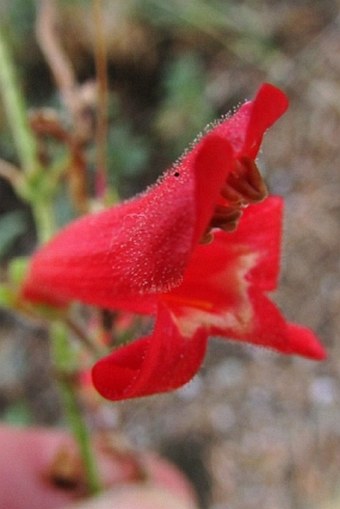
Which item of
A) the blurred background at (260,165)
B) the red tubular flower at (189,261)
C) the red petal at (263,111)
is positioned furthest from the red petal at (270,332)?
the blurred background at (260,165)

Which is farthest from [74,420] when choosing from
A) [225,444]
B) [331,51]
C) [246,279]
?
[331,51]

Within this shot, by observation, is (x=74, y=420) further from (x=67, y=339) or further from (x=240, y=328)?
(x=240, y=328)

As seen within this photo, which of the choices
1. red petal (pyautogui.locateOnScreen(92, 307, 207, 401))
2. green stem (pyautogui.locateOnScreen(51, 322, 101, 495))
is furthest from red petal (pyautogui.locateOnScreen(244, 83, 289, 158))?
green stem (pyautogui.locateOnScreen(51, 322, 101, 495))

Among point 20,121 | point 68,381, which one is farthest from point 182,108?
point 68,381

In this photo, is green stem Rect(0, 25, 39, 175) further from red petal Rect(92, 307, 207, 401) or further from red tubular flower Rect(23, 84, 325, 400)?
red petal Rect(92, 307, 207, 401)

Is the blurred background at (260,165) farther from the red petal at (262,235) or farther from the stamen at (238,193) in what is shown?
the stamen at (238,193)

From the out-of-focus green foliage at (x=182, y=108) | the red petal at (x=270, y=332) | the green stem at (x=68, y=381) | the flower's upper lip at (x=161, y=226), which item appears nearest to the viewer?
the flower's upper lip at (x=161, y=226)

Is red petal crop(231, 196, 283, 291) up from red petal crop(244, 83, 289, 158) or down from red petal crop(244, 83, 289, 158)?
down
